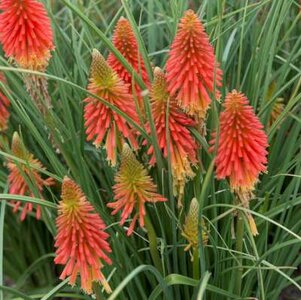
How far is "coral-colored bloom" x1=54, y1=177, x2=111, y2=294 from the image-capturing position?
1964 mm

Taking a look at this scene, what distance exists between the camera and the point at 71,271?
202 centimetres

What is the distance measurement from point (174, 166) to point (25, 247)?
5.94 ft

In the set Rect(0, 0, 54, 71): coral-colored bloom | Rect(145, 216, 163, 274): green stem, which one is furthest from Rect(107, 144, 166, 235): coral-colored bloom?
Rect(0, 0, 54, 71): coral-colored bloom

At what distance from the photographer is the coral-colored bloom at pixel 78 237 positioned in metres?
1.96

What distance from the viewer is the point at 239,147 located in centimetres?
206

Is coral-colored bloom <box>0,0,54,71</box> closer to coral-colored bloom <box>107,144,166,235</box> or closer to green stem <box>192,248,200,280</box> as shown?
coral-colored bloom <box>107,144,166,235</box>

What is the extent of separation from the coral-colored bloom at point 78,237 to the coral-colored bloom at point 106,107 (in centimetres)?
30

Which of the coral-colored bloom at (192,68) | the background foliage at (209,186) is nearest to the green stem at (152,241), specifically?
the background foliage at (209,186)

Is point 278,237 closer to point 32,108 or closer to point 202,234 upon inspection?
point 202,234

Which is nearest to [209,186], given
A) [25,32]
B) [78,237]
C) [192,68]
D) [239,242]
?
[239,242]

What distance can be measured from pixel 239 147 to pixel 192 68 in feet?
1.06

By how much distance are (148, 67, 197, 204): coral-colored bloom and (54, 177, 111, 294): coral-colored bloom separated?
37 cm

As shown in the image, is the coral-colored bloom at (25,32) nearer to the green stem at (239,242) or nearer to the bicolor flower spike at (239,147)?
the bicolor flower spike at (239,147)

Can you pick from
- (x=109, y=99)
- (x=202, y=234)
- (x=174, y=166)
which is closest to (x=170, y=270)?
(x=202, y=234)
